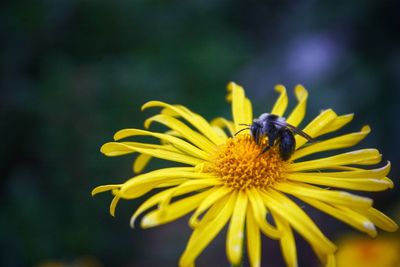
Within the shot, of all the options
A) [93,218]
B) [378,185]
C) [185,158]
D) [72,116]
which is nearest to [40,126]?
[72,116]

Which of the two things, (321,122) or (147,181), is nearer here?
(147,181)

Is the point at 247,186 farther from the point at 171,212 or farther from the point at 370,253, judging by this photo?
the point at 370,253

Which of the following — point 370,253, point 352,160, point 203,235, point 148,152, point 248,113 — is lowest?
point 370,253

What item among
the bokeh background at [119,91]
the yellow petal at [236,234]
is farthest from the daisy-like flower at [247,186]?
the bokeh background at [119,91]

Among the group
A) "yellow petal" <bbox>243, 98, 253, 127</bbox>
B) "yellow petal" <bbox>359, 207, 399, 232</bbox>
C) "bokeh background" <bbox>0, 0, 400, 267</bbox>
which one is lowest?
"yellow petal" <bbox>359, 207, 399, 232</bbox>

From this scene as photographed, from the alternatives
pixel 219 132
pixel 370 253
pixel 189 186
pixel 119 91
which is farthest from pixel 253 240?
pixel 119 91

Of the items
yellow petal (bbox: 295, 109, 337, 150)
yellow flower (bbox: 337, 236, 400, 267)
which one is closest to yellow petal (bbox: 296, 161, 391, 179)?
yellow petal (bbox: 295, 109, 337, 150)

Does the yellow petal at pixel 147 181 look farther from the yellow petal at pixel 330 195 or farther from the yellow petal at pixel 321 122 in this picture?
the yellow petal at pixel 321 122

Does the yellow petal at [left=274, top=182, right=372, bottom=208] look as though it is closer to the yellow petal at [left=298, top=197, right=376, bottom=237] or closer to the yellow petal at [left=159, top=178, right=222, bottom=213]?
the yellow petal at [left=298, top=197, right=376, bottom=237]
